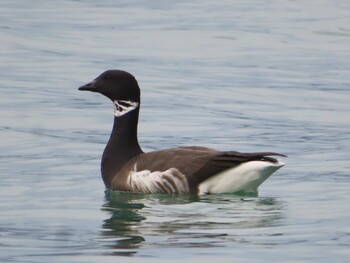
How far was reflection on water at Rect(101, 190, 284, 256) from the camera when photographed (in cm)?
1388

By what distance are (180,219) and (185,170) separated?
1555 mm

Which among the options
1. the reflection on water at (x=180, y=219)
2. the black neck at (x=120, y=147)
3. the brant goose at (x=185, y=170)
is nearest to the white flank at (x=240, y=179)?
the brant goose at (x=185, y=170)

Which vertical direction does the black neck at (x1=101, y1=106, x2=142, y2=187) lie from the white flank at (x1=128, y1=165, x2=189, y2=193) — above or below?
above

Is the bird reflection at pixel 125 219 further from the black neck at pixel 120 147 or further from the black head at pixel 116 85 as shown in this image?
the black head at pixel 116 85

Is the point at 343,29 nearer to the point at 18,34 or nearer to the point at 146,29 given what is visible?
the point at 146,29

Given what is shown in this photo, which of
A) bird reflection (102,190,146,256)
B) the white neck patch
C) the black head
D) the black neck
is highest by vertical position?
the black head

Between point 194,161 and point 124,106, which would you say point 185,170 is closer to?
point 194,161

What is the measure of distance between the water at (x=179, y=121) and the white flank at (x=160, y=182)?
0.38 feet

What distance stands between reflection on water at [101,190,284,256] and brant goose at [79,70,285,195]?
0.36 ft

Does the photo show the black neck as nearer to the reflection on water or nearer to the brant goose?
the brant goose

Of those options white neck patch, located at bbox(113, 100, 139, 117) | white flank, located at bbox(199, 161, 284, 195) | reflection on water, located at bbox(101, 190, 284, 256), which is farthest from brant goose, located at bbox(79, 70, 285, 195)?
white neck patch, located at bbox(113, 100, 139, 117)

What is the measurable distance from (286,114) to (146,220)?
816 centimetres

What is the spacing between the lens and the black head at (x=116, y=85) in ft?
58.3

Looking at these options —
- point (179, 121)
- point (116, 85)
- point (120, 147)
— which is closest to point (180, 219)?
point (120, 147)
